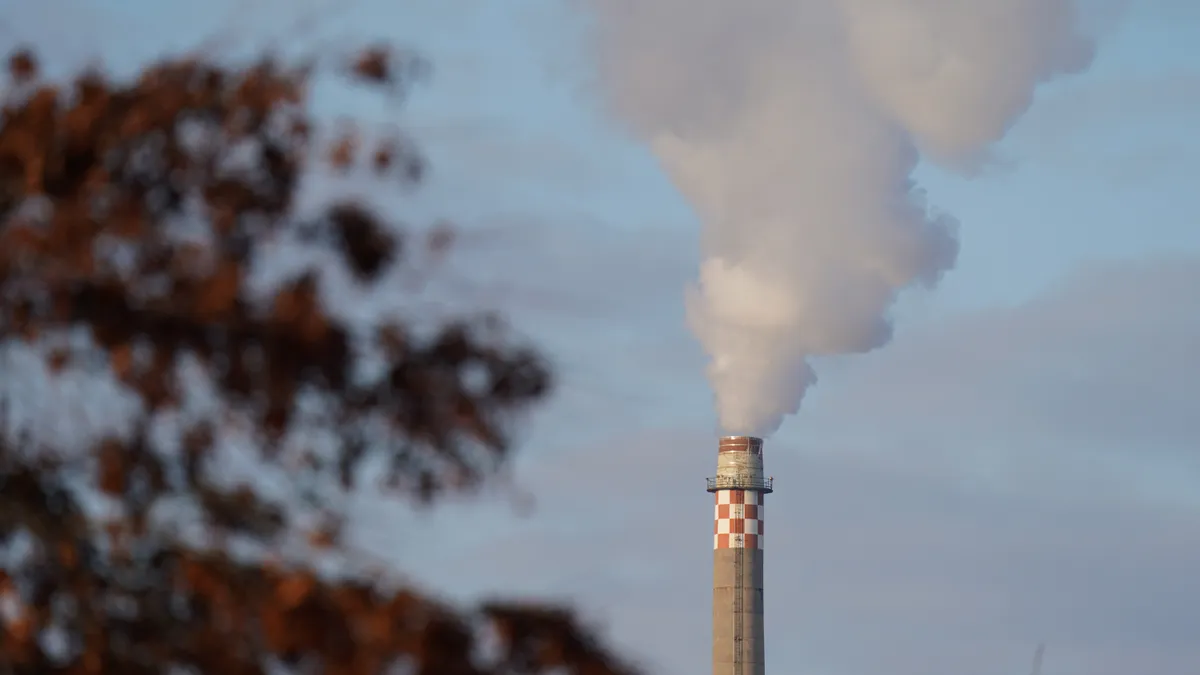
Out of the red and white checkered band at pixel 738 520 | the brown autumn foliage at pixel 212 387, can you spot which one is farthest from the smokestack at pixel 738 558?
the brown autumn foliage at pixel 212 387

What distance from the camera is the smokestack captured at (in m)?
55.3

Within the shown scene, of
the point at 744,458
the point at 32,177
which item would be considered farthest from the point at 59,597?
the point at 744,458

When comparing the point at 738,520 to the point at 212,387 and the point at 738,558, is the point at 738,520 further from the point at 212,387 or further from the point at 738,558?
the point at 212,387

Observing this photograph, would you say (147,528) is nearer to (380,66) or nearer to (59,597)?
(59,597)

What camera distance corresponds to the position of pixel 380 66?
9.75 m

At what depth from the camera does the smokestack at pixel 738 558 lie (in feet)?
181

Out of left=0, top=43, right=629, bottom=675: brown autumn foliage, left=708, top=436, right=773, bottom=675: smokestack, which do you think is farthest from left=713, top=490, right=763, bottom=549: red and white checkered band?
left=0, top=43, right=629, bottom=675: brown autumn foliage

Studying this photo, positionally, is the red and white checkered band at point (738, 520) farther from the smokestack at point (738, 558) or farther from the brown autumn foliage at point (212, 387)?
the brown autumn foliage at point (212, 387)

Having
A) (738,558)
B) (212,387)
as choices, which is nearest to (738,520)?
(738,558)

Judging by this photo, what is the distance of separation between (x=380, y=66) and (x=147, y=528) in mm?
2419

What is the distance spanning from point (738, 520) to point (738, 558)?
1195 millimetres

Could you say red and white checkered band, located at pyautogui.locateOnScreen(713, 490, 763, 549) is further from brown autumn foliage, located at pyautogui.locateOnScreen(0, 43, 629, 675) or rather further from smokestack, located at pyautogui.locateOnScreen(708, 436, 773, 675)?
brown autumn foliage, located at pyautogui.locateOnScreen(0, 43, 629, 675)

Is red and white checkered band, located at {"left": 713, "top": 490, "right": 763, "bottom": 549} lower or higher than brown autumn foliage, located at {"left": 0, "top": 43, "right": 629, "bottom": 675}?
higher

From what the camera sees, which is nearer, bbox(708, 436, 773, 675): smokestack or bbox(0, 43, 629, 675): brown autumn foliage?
bbox(0, 43, 629, 675): brown autumn foliage
